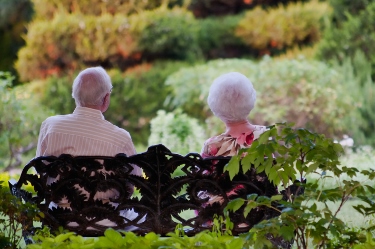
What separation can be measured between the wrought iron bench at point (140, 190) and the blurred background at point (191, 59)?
4.77m

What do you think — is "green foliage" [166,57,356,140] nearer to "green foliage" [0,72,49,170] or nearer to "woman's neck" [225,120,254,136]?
"green foliage" [0,72,49,170]

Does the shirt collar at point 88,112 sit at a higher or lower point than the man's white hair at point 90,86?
lower

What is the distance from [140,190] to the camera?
3.34 metres

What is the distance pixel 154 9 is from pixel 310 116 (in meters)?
4.06

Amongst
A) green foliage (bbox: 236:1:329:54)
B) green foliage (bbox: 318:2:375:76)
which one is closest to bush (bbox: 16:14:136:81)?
green foliage (bbox: 236:1:329:54)

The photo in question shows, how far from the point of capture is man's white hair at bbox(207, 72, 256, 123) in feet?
11.7

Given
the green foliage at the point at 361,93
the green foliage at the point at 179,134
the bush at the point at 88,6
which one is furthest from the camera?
the bush at the point at 88,6

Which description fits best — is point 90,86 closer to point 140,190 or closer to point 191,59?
point 140,190

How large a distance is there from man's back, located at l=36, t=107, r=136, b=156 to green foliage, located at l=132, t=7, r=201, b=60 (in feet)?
27.5

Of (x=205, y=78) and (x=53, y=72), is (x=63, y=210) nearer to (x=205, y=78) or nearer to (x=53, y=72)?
(x=205, y=78)

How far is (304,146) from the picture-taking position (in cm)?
231

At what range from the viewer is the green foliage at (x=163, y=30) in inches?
469

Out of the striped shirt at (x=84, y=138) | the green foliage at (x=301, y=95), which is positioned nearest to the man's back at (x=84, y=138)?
the striped shirt at (x=84, y=138)

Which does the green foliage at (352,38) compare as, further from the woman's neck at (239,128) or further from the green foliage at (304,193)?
the green foliage at (304,193)
